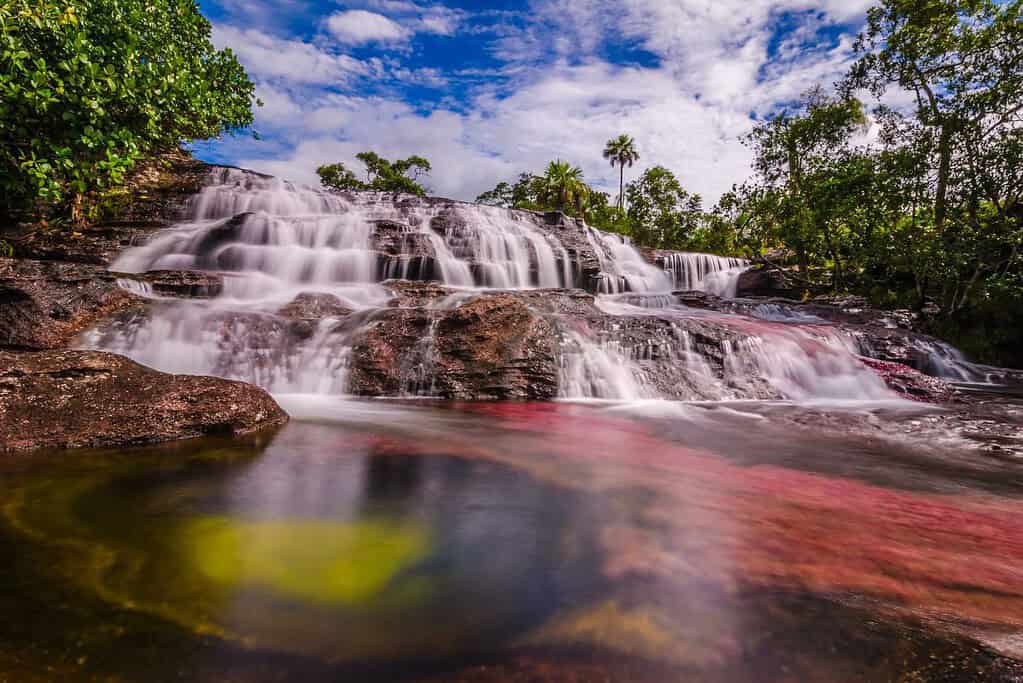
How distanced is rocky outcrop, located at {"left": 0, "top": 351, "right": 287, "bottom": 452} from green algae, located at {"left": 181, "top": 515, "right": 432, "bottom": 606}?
1.80 metres

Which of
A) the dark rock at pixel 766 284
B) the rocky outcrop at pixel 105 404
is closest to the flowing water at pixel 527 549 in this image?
the rocky outcrop at pixel 105 404

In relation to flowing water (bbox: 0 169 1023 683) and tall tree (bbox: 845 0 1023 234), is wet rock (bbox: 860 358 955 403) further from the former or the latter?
tall tree (bbox: 845 0 1023 234)

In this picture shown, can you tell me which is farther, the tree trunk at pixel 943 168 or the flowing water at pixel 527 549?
the tree trunk at pixel 943 168

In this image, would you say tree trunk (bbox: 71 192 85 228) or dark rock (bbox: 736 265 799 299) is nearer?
tree trunk (bbox: 71 192 85 228)

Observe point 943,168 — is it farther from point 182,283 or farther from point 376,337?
point 182,283

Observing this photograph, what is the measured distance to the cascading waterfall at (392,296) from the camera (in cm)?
640

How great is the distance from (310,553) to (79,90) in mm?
9485

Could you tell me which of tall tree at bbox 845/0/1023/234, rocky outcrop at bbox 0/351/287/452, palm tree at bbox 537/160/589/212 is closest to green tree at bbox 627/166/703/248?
palm tree at bbox 537/160/589/212

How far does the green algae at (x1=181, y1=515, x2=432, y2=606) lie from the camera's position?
1586mm

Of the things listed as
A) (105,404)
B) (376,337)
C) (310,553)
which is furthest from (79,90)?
(310,553)

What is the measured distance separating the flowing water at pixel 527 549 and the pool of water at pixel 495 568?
0.01 metres

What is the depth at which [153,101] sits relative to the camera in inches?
350

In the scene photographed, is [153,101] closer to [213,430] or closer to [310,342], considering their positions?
[310,342]

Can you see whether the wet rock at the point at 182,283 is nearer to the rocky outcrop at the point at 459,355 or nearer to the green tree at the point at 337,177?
the rocky outcrop at the point at 459,355
